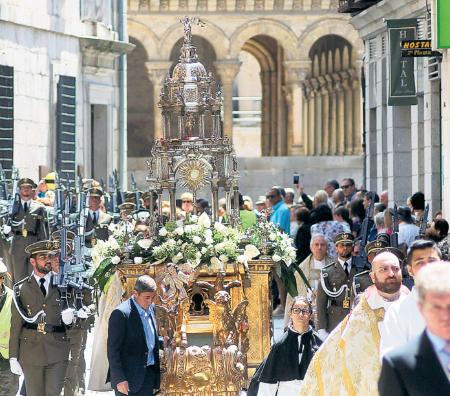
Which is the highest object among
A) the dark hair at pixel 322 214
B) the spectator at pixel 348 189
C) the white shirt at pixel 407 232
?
the spectator at pixel 348 189

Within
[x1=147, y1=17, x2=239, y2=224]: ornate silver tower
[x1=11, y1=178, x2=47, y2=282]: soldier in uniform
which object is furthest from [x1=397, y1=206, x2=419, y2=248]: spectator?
[x1=11, y1=178, x2=47, y2=282]: soldier in uniform

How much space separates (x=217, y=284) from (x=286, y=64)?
125 feet

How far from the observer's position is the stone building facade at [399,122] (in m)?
25.5

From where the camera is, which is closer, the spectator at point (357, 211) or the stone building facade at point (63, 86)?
the spectator at point (357, 211)

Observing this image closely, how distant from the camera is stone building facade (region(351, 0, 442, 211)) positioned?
83.5ft

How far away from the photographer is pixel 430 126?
25.5 m

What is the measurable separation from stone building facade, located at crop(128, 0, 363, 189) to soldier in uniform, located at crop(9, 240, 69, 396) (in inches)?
1436

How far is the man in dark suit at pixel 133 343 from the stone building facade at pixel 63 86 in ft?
48.3

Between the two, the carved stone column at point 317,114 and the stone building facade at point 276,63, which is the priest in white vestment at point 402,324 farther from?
the carved stone column at point 317,114

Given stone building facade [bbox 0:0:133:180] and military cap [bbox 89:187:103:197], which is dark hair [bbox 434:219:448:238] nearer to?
military cap [bbox 89:187:103:197]

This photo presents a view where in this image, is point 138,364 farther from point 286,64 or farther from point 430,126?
point 286,64

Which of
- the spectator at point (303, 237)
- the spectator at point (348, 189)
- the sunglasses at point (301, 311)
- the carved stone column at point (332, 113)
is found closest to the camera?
the sunglasses at point (301, 311)

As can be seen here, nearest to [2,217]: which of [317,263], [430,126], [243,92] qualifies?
[317,263]

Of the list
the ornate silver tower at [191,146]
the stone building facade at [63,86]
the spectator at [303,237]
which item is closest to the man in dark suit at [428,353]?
the ornate silver tower at [191,146]
